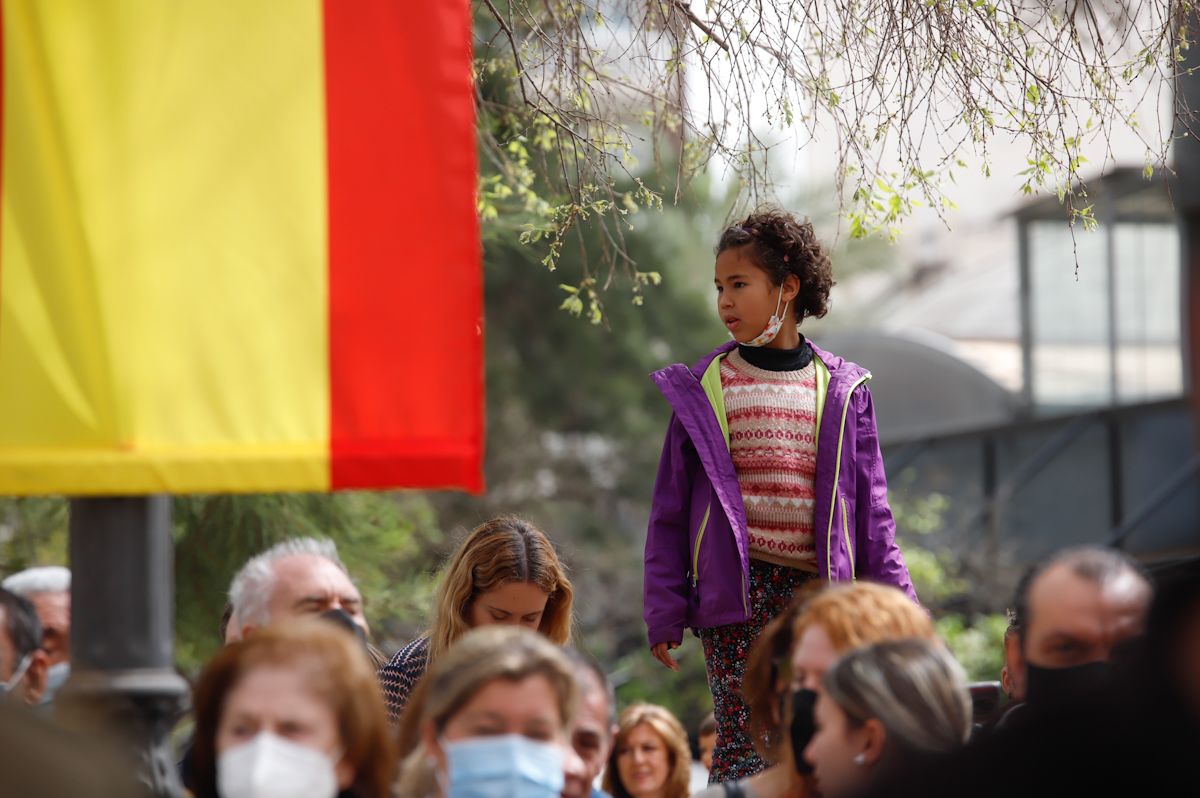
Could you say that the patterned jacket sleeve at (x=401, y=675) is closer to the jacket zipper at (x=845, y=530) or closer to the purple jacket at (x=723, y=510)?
the purple jacket at (x=723, y=510)

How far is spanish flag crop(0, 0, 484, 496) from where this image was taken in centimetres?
284

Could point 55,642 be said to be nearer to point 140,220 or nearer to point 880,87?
point 140,220

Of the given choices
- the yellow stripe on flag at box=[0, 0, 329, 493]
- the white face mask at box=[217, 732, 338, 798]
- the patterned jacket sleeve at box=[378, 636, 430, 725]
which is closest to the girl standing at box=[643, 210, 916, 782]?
the patterned jacket sleeve at box=[378, 636, 430, 725]

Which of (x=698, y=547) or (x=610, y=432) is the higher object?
(x=610, y=432)

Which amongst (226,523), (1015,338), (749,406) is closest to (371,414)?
(749,406)

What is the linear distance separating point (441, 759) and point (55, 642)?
7.45ft

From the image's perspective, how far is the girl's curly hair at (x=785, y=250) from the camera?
484cm

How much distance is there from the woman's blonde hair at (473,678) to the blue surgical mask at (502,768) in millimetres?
78

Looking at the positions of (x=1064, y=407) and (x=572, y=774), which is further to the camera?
(x=1064, y=407)

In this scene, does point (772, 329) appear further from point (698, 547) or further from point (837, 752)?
point (837, 752)

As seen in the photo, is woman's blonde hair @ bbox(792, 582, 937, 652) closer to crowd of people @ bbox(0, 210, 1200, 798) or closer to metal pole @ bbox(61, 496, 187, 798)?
crowd of people @ bbox(0, 210, 1200, 798)

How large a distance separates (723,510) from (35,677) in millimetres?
1884

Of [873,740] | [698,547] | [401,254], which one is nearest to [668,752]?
[698,547]

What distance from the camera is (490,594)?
488 cm
